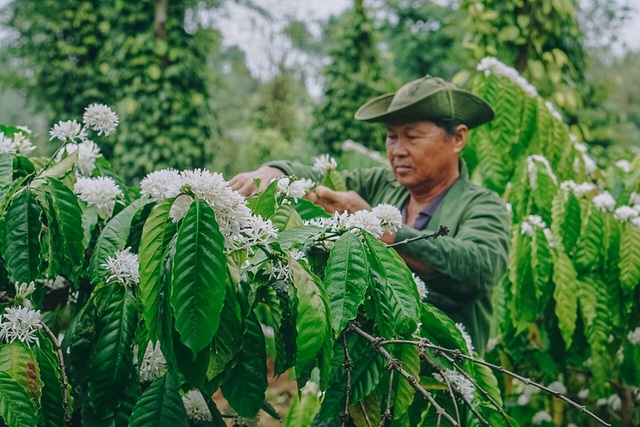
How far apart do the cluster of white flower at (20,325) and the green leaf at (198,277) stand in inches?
15.4

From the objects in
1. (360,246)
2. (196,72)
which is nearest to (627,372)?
(360,246)

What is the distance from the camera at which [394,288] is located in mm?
1136

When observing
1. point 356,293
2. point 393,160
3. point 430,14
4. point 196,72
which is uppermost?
point 356,293

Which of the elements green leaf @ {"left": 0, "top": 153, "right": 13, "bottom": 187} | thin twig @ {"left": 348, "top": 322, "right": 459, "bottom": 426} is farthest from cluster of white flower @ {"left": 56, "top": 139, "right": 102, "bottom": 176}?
thin twig @ {"left": 348, "top": 322, "right": 459, "bottom": 426}

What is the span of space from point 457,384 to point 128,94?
610 cm

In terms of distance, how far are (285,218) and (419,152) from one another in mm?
1137

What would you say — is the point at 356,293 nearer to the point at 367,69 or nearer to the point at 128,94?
the point at 128,94

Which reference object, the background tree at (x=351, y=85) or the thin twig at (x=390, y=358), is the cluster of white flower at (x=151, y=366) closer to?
the thin twig at (x=390, y=358)

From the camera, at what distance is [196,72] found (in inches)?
271

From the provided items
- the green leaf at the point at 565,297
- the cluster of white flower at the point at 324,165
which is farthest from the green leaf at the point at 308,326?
the green leaf at the point at 565,297

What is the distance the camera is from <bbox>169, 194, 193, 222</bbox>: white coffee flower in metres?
1.00

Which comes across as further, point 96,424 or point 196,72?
point 196,72

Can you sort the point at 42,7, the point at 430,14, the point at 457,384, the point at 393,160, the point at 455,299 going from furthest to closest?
the point at 430,14
the point at 42,7
the point at 393,160
the point at 455,299
the point at 457,384

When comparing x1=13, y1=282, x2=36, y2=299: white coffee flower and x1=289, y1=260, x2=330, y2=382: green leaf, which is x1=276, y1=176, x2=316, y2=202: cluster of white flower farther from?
x1=13, y1=282, x2=36, y2=299: white coffee flower
